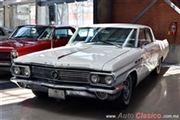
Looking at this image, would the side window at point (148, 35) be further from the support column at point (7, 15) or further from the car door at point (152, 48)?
the support column at point (7, 15)

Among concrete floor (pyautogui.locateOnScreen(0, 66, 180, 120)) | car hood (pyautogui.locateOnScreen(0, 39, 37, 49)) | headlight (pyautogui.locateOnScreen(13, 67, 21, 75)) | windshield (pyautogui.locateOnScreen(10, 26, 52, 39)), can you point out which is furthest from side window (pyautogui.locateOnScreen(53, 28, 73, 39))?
headlight (pyautogui.locateOnScreen(13, 67, 21, 75))

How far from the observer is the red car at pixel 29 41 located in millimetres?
6184

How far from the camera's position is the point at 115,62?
3.82 m

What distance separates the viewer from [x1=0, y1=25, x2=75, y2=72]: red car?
6184mm

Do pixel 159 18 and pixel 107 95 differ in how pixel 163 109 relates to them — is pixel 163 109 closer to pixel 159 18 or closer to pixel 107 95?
pixel 107 95

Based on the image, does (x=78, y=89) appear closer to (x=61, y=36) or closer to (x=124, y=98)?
(x=124, y=98)

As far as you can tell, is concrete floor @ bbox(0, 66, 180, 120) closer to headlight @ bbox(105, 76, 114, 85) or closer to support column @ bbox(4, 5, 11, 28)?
headlight @ bbox(105, 76, 114, 85)

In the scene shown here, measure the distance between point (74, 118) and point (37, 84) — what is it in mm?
906

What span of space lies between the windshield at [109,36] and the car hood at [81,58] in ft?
0.92

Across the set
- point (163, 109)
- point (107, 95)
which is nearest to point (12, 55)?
point (107, 95)

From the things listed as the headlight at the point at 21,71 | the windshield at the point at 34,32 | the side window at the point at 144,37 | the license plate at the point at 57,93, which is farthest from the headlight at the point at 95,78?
the windshield at the point at 34,32

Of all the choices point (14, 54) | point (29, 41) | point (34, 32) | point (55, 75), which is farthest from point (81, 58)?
point (34, 32)

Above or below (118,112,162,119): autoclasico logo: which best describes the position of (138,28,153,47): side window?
above

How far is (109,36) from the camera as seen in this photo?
5.27 meters
